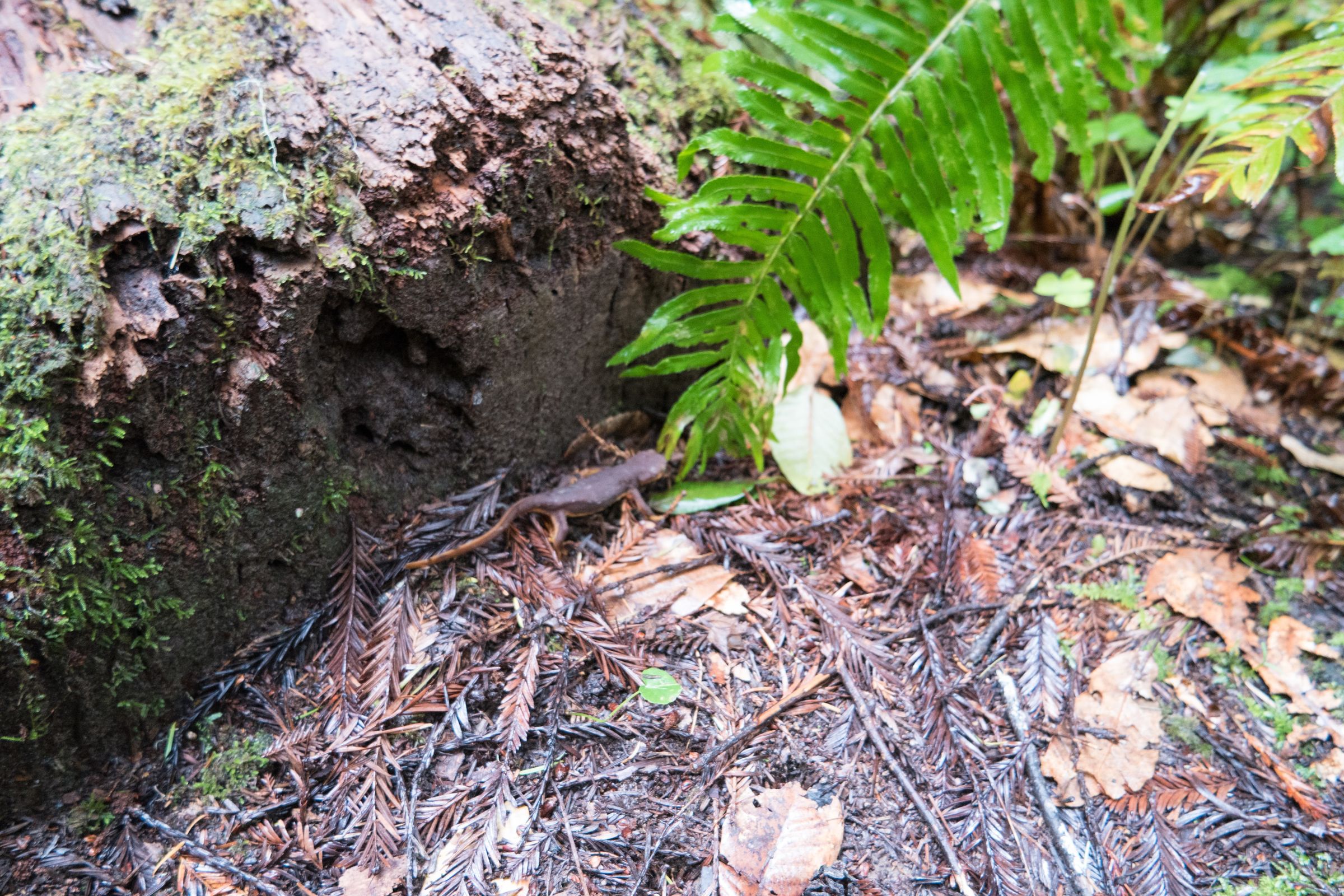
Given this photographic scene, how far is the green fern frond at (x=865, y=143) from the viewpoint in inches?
86.0

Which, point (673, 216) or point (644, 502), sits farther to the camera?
point (644, 502)

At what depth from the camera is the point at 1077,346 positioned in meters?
3.24

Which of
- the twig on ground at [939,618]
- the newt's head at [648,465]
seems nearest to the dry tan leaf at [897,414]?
the twig on ground at [939,618]

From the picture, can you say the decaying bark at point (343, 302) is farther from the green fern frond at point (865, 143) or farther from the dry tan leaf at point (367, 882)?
the dry tan leaf at point (367, 882)

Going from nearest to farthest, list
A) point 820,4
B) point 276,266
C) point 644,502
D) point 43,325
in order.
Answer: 1. point 43,325
2. point 276,266
3. point 820,4
4. point 644,502

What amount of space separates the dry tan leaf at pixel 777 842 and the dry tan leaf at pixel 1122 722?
782 mm

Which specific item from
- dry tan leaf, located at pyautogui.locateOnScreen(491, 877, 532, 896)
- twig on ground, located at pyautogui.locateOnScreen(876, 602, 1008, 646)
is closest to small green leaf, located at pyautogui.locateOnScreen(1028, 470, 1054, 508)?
twig on ground, located at pyautogui.locateOnScreen(876, 602, 1008, 646)

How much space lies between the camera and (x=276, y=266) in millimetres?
1896

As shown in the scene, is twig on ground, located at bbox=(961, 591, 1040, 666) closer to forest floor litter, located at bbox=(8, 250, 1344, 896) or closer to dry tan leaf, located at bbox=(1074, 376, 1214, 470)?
forest floor litter, located at bbox=(8, 250, 1344, 896)

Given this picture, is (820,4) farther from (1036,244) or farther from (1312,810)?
(1312,810)

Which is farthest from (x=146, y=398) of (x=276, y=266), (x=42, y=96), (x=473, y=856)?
(x=473, y=856)

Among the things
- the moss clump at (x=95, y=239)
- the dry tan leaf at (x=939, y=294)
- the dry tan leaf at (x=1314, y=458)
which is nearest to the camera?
the moss clump at (x=95, y=239)

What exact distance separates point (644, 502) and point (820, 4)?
172 cm

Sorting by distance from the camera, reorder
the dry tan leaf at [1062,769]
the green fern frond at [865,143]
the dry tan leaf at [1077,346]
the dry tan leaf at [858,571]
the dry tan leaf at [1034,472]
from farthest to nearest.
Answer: the dry tan leaf at [1077,346] → the dry tan leaf at [1034,472] → the dry tan leaf at [858,571] → the green fern frond at [865,143] → the dry tan leaf at [1062,769]
